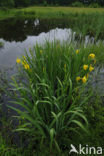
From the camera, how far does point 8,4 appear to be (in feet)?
85.6

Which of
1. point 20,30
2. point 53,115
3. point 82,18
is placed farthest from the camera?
point 20,30

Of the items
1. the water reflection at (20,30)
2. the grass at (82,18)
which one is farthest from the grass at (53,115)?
the water reflection at (20,30)

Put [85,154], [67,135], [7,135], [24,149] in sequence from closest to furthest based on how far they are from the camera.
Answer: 1. [85,154]
2. [24,149]
3. [67,135]
4. [7,135]

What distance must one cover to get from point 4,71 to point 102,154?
3.10 metres

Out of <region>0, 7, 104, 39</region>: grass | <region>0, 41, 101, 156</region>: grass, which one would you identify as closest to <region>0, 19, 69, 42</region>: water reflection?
<region>0, 7, 104, 39</region>: grass

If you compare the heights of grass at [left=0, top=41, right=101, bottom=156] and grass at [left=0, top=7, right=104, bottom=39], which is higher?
grass at [left=0, top=7, right=104, bottom=39]

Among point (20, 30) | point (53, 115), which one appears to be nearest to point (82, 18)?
point (53, 115)

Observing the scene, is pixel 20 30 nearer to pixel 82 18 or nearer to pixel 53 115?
pixel 82 18

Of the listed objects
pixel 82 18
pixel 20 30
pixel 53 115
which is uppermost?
pixel 82 18

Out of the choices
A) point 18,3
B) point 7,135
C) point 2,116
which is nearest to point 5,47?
point 2,116

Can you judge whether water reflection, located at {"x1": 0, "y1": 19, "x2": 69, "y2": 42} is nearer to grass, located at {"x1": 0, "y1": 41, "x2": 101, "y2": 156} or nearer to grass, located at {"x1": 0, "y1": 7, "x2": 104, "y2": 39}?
grass, located at {"x1": 0, "y1": 7, "x2": 104, "y2": 39}

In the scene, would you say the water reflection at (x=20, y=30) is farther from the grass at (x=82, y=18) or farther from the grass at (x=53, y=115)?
the grass at (x=53, y=115)

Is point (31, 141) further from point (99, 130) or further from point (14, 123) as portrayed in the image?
point (99, 130)

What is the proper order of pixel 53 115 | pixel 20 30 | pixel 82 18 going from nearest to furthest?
pixel 53 115
pixel 82 18
pixel 20 30
